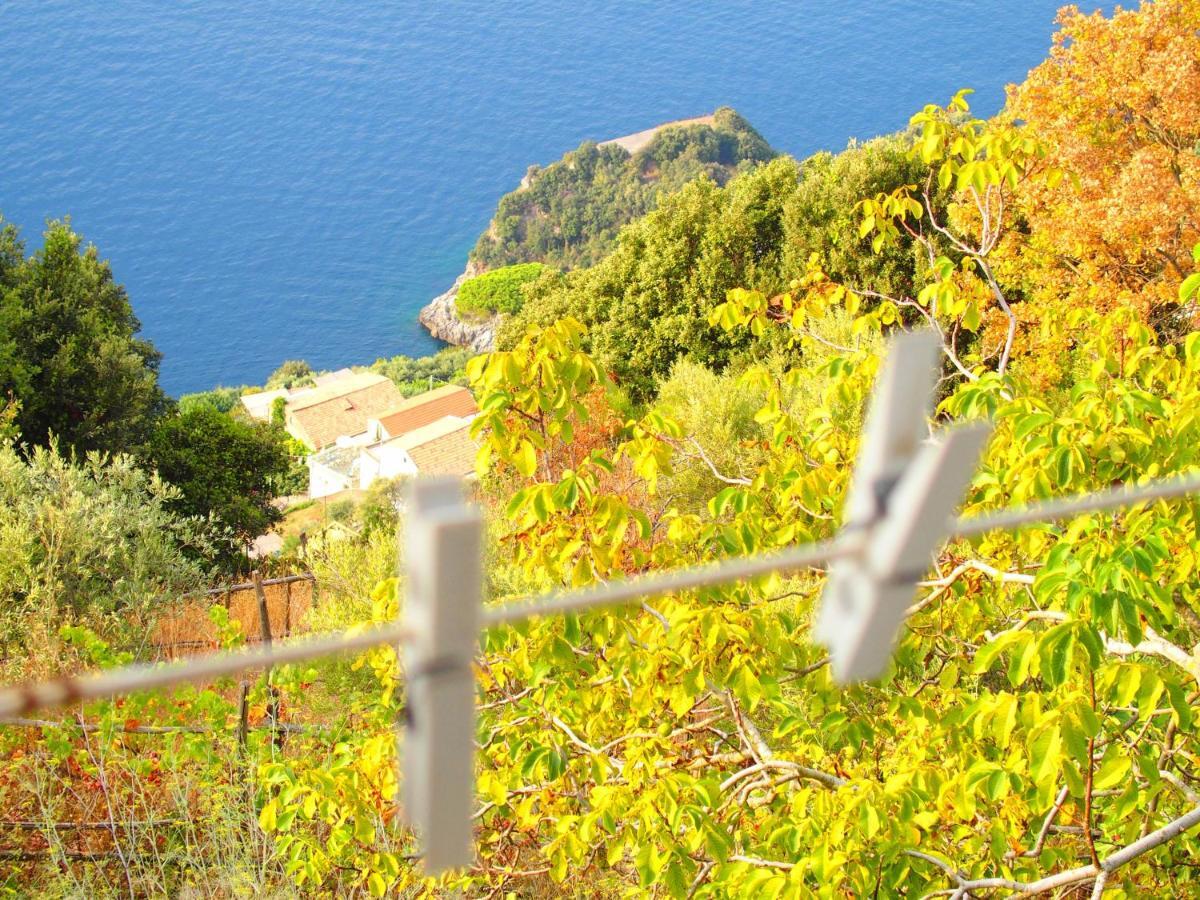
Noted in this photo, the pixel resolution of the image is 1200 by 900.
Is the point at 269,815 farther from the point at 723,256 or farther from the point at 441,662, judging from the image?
the point at 723,256

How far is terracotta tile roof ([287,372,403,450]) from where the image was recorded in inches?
2194

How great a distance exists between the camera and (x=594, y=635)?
4156mm

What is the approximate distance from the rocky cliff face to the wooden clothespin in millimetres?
68795

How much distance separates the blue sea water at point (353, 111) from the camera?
3098 inches

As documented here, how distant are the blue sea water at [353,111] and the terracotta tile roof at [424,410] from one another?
23.3 meters

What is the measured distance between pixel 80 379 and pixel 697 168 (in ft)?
219

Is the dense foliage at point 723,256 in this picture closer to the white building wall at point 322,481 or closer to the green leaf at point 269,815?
the green leaf at point 269,815

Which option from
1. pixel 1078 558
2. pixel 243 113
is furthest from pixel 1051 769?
pixel 243 113

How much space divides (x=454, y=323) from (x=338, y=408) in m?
19.2

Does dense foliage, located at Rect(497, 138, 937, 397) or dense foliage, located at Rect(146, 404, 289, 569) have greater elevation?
dense foliage, located at Rect(497, 138, 937, 397)

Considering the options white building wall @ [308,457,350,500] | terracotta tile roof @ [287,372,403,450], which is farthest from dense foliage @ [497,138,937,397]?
terracotta tile roof @ [287,372,403,450]

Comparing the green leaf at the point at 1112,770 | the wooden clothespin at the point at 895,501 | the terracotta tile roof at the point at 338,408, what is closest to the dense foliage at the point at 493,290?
the terracotta tile roof at the point at 338,408

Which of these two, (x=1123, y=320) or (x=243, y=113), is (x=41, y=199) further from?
(x=1123, y=320)

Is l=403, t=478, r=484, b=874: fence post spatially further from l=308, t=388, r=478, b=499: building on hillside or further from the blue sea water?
the blue sea water
